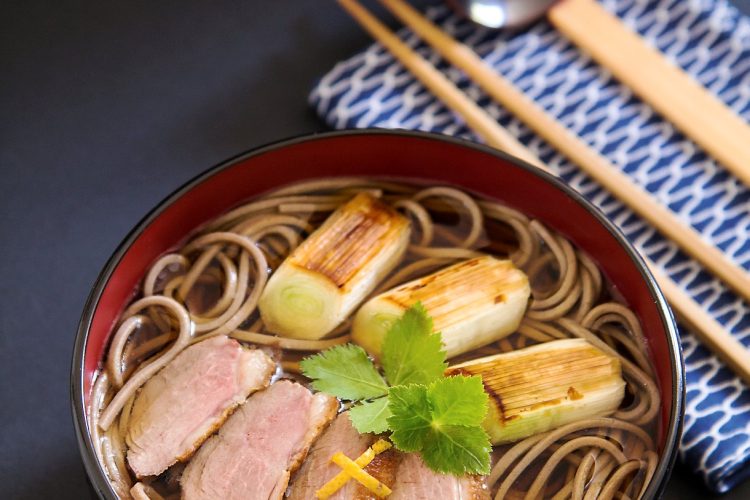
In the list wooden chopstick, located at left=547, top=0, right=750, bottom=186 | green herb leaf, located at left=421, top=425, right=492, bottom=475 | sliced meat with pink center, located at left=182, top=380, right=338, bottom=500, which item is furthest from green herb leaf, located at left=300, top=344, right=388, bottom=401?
wooden chopstick, located at left=547, top=0, right=750, bottom=186

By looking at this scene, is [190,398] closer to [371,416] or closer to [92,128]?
[371,416]

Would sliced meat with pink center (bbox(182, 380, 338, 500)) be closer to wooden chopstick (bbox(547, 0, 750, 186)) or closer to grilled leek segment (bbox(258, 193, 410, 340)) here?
grilled leek segment (bbox(258, 193, 410, 340))

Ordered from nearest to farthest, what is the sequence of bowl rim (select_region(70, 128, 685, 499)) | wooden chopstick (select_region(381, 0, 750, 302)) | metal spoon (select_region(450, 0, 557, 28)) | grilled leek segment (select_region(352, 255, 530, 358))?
1. bowl rim (select_region(70, 128, 685, 499))
2. grilled leek segment (select_region(352, 255, 530, 358))
3. wooden chopstick (select_region(381, 0, 750, 302))
4. metal spoon (select_region(450, 0, 557, 28))

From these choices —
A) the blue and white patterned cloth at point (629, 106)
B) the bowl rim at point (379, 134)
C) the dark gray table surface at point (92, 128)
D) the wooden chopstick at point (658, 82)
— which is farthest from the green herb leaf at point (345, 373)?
the wooden chopstick at point (658, 82)

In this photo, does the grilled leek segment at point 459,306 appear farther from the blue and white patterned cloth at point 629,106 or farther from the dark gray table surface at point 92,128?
the dark gray table surface at point 92,128

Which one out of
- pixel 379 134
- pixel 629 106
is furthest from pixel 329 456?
pixel 629 106
